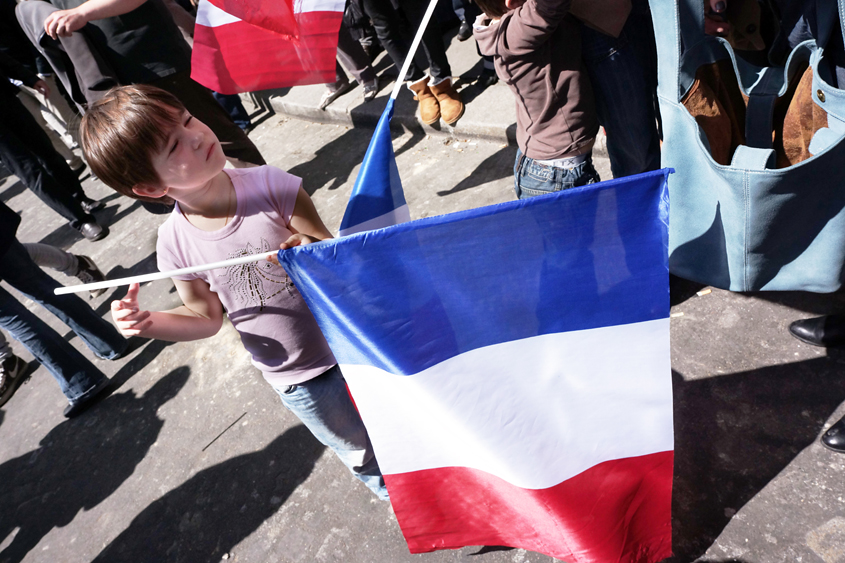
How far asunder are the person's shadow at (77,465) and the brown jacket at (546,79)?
2.77 meters

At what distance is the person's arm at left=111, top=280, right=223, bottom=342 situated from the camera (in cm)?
159

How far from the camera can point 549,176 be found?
6.93 feet

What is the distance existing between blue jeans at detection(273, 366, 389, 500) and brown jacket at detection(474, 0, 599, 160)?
1126 millimetres

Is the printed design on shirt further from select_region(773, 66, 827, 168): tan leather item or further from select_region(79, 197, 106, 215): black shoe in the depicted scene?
select_region(79, 197, 106, 215): black shoe

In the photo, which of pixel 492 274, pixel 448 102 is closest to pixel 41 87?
pixel 448 102

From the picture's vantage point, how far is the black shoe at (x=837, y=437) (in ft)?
6.15

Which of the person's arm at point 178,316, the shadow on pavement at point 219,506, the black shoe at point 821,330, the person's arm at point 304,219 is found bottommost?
the shadow on pavement at point 219,506

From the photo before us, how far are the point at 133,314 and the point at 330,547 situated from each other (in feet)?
4.51

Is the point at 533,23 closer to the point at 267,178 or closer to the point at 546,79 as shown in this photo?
the point at 546,79

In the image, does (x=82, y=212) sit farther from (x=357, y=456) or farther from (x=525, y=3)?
(x=525, y=3)

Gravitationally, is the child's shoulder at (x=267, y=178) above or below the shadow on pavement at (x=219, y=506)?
above

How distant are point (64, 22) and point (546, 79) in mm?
2740

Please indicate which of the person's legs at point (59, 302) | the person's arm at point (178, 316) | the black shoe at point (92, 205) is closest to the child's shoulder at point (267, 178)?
the person's arm at point (178, 316)

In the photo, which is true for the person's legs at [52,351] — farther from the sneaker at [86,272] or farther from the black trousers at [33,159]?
the black trousers at [33,159]
